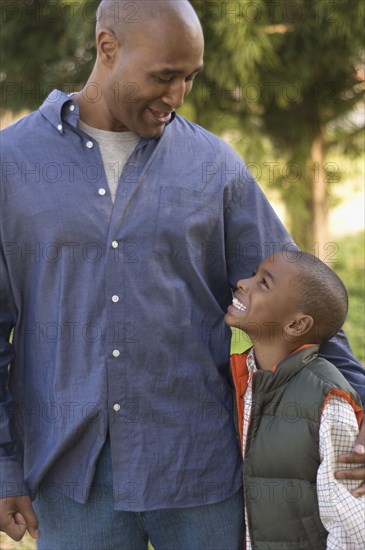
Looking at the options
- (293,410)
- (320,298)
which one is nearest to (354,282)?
(320,298)

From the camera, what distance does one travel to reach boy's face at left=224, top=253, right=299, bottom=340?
6.97ft

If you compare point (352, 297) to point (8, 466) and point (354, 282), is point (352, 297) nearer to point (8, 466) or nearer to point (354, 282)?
point (354, 282)

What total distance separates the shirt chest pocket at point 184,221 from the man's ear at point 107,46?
34cm

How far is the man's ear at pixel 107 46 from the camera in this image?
212 cm

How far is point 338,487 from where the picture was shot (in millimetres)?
1940

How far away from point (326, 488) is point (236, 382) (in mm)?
326

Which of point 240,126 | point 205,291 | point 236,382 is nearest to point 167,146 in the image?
point 205,291

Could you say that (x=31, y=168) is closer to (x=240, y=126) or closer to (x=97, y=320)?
(x=97, y=320)

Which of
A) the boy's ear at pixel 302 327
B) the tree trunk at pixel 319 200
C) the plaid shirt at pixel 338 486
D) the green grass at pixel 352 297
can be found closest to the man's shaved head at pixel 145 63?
the boy's ear at pixel 302 327

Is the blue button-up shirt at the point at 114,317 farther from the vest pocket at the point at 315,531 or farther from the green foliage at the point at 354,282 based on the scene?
the green foliage at the point at 354,282

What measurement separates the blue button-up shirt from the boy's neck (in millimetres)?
110

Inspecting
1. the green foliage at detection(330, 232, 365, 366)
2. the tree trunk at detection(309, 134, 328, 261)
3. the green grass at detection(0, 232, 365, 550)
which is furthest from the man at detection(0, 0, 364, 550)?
the tree trunk at detection(309, 134, 328, 261)

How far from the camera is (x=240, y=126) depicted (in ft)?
22.4

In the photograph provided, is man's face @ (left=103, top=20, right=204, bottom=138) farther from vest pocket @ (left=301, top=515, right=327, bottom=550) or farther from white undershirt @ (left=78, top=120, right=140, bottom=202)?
vest pocket @ (left=301, top=515, right=327, bottom=550)
